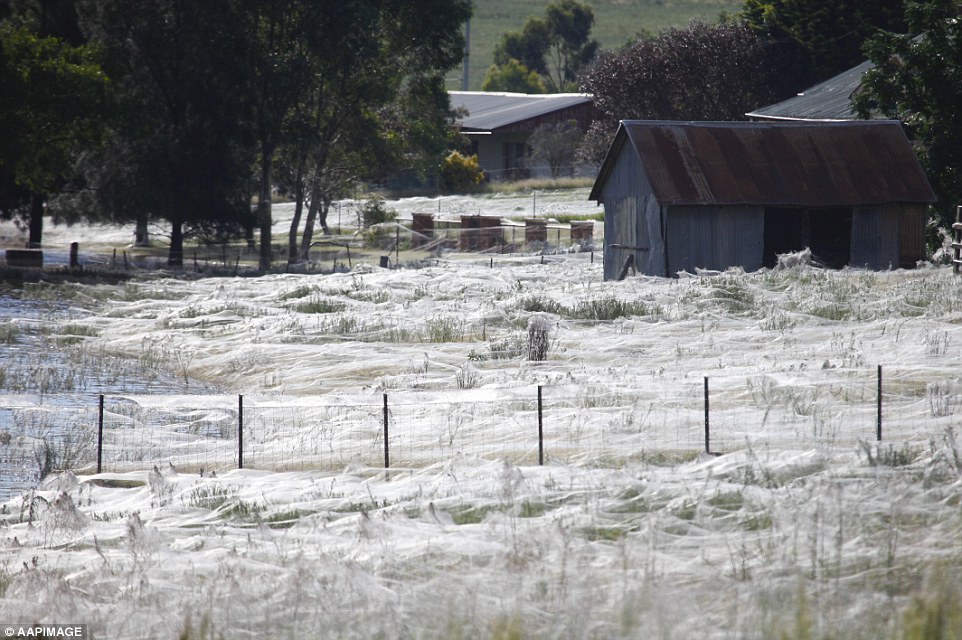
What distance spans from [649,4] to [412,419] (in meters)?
151

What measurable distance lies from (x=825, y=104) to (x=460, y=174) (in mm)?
25271

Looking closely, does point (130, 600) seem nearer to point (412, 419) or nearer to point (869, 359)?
point (412, 419)

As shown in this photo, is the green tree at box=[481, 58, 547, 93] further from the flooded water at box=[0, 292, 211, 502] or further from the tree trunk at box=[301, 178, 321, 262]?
the flooded water at box=[0, 292, 211, 502]

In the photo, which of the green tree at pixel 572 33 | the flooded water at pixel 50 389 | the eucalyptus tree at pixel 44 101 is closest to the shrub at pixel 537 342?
the flooded water at pixel 50 389

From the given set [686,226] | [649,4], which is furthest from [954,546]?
[649,4]

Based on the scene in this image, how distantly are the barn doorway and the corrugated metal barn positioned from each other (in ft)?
0.11

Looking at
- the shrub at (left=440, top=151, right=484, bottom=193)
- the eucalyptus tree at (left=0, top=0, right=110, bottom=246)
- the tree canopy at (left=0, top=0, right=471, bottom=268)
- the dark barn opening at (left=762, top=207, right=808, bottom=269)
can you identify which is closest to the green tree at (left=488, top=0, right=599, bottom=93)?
the shrub at (left=440, top=151, right=484, bottom=193)

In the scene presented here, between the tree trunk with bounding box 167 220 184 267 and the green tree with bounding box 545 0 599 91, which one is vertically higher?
the green tree with bounding box 545 0 599 91

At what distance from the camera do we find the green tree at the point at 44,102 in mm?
29641

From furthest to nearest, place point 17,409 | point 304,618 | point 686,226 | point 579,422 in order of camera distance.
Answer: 1. point 686,226
2. point 17,409
3. point 579,422
4. point 304,618

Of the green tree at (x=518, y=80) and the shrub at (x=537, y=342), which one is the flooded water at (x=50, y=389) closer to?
the shrub at (x=537, y=342)

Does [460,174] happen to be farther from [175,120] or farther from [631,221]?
[631,221]

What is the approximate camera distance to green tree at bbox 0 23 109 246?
2964 cm

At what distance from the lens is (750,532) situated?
8.26 meters
